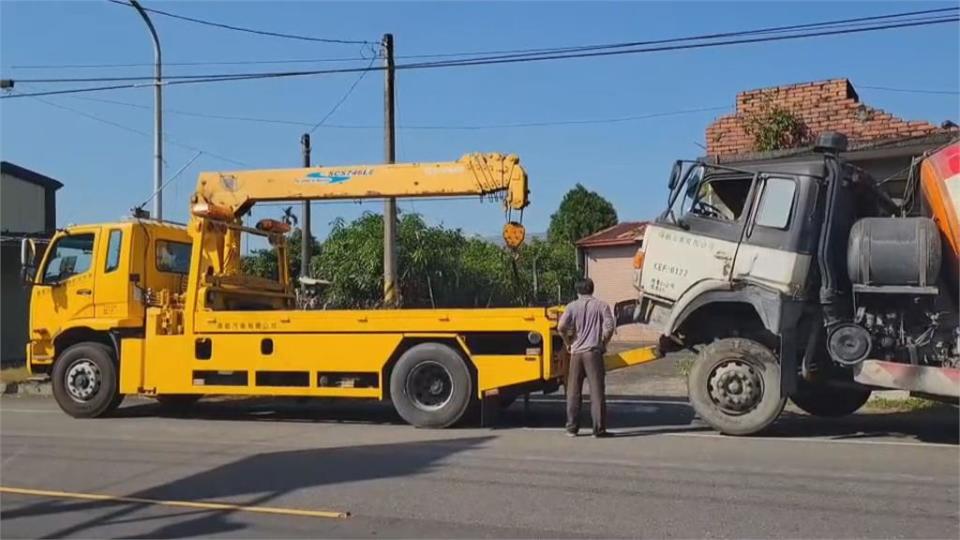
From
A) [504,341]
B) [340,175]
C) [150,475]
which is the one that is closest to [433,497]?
[150,475]

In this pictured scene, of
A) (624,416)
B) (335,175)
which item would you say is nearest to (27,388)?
(335,175)

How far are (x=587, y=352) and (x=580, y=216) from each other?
38.2 meters

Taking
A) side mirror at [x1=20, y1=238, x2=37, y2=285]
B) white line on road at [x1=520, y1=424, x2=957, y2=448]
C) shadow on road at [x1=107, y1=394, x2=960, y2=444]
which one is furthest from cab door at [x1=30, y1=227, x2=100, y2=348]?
white line on road at [x1=520, y1=424, x2=957, y2=448]

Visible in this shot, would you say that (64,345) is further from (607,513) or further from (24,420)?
(607,513)

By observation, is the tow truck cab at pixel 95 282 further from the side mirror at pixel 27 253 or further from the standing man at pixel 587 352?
the standing man at pixel 587 352

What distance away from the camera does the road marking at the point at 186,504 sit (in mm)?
6898

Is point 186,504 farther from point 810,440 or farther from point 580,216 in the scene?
point 580,216

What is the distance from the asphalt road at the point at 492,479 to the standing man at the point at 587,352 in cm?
34

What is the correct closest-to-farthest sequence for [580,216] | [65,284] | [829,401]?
[829,401] → [65,284] → [580,216]

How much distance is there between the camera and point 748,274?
400 inches

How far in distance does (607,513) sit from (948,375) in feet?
14.2

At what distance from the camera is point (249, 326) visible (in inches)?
481

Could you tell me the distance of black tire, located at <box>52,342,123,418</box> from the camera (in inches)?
507

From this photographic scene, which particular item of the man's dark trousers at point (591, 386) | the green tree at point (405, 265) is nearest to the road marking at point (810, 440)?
A: the man's dark trousers at point (591, 386)
